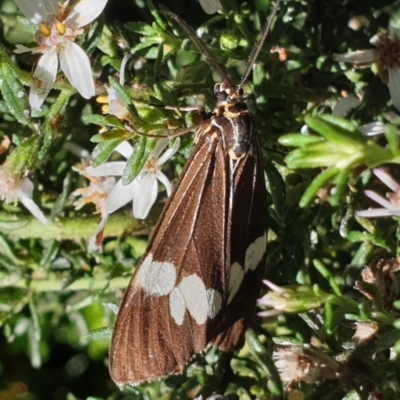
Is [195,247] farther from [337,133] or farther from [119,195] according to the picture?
[337,133]

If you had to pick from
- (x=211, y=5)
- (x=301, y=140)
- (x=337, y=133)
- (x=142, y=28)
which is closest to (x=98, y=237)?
(x=142, y=28)

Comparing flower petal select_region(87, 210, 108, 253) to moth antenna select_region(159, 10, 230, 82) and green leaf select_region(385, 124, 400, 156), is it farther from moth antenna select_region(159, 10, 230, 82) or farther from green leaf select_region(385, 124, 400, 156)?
green leaf select_region(385, 124, 400, 156)

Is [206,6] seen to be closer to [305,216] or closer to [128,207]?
[305,216]

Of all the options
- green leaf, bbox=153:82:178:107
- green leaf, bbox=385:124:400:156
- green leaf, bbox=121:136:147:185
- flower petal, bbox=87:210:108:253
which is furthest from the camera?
flower petal, bbox=87:210:108:253

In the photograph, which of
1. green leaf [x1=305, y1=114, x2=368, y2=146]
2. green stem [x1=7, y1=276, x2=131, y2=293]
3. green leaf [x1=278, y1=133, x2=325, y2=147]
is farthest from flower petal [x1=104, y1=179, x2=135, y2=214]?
green leaf [x1=305, y1=114, x2=368, y2=146]

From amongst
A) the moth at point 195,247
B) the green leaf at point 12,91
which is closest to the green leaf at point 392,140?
the moth at point 195,247

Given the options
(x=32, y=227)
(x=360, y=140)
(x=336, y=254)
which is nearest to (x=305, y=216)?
(x=336, y=254)

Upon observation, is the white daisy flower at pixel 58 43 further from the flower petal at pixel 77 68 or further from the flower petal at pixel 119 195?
the flower petal at pixel 119 195
